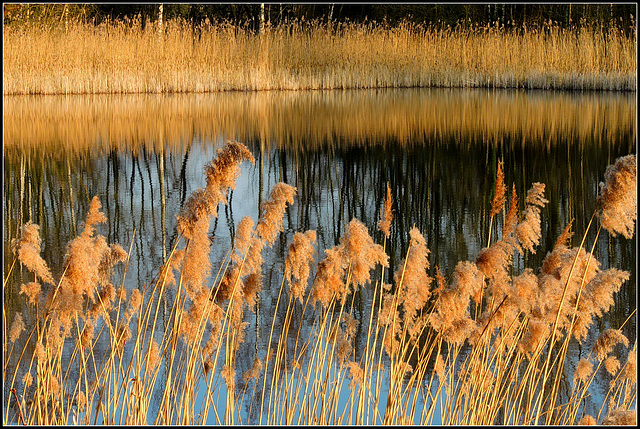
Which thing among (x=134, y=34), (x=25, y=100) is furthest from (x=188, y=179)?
(x=134, y=34)

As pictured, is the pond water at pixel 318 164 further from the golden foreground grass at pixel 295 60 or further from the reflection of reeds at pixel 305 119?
the golden foreground grass at pixel 295 60

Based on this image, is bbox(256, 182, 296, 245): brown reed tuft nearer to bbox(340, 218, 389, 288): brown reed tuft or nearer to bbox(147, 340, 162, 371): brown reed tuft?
bbox(340, 218, 389, 288): brown reed tuft

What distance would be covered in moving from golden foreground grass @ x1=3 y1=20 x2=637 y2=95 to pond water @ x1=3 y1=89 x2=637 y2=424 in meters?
0.52

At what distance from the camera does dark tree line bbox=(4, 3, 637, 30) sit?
18750 millimetres

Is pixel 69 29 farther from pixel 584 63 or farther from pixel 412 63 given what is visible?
pixel 584 63

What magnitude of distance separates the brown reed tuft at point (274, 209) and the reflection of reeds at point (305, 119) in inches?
279

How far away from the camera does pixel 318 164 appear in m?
8.22

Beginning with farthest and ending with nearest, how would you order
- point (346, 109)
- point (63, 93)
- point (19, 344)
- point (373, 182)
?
point (63, 93) → point (346, 109) → point (373, 182) → point (19, 344)

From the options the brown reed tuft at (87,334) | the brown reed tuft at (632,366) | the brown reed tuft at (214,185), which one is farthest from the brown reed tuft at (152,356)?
the brown reed tuft at (632,366)

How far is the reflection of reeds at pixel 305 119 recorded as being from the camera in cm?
967

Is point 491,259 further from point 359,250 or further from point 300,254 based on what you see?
point 300,254

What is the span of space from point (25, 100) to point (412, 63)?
7.60 meters

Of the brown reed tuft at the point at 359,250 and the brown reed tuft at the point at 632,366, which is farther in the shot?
the brown reed tuft at the point at 632,366

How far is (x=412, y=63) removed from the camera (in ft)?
52.0
